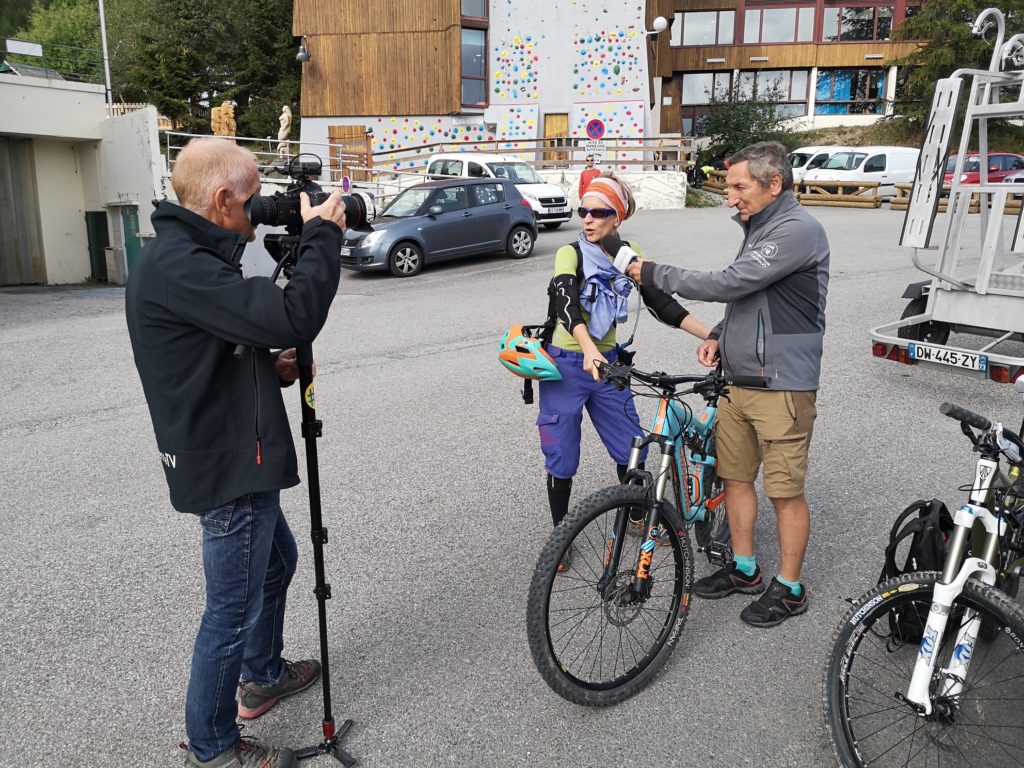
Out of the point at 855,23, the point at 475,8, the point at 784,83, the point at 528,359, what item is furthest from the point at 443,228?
the point at 855,23

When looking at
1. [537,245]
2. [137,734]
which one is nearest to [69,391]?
[137,734]

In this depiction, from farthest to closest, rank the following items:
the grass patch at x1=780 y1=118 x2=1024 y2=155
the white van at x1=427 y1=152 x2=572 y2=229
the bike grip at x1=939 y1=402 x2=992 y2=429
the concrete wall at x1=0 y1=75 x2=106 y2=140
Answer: the grass patch at x1=780 y1=118 x2=1024 y2=155
the white van at x1=427 y1=152 x2=572 y2=229
the concrete wall at x1=0 y1=75 x2=106 y2=140
the bike grip at x1=939 y1=402 x2=992 y2=429

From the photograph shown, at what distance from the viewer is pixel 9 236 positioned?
2039cm

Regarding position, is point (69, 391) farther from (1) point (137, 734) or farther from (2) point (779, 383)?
(2) point (779, 383)

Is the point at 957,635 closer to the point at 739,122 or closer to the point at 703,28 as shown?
the point at 739,122

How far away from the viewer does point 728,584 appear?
403cm

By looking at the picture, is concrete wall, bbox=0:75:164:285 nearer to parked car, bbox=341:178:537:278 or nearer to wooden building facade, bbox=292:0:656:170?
parked car, bbox=341:178:537:278

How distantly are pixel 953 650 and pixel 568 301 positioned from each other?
2077 millimetres

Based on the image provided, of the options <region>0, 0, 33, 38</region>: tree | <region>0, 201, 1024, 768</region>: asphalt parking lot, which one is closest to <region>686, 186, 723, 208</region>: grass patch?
<region>0, 201, 1024, 768</region>: asphalt parking lot

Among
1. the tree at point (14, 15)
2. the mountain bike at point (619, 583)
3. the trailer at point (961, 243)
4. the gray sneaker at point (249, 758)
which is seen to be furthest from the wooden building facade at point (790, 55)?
the tree at point (14, 15)

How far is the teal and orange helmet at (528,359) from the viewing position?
382 centimetres

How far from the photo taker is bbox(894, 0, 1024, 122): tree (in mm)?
35469

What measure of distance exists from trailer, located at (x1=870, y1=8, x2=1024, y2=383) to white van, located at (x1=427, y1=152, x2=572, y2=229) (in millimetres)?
12901

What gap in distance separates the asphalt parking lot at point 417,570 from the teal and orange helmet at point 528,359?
109cm
